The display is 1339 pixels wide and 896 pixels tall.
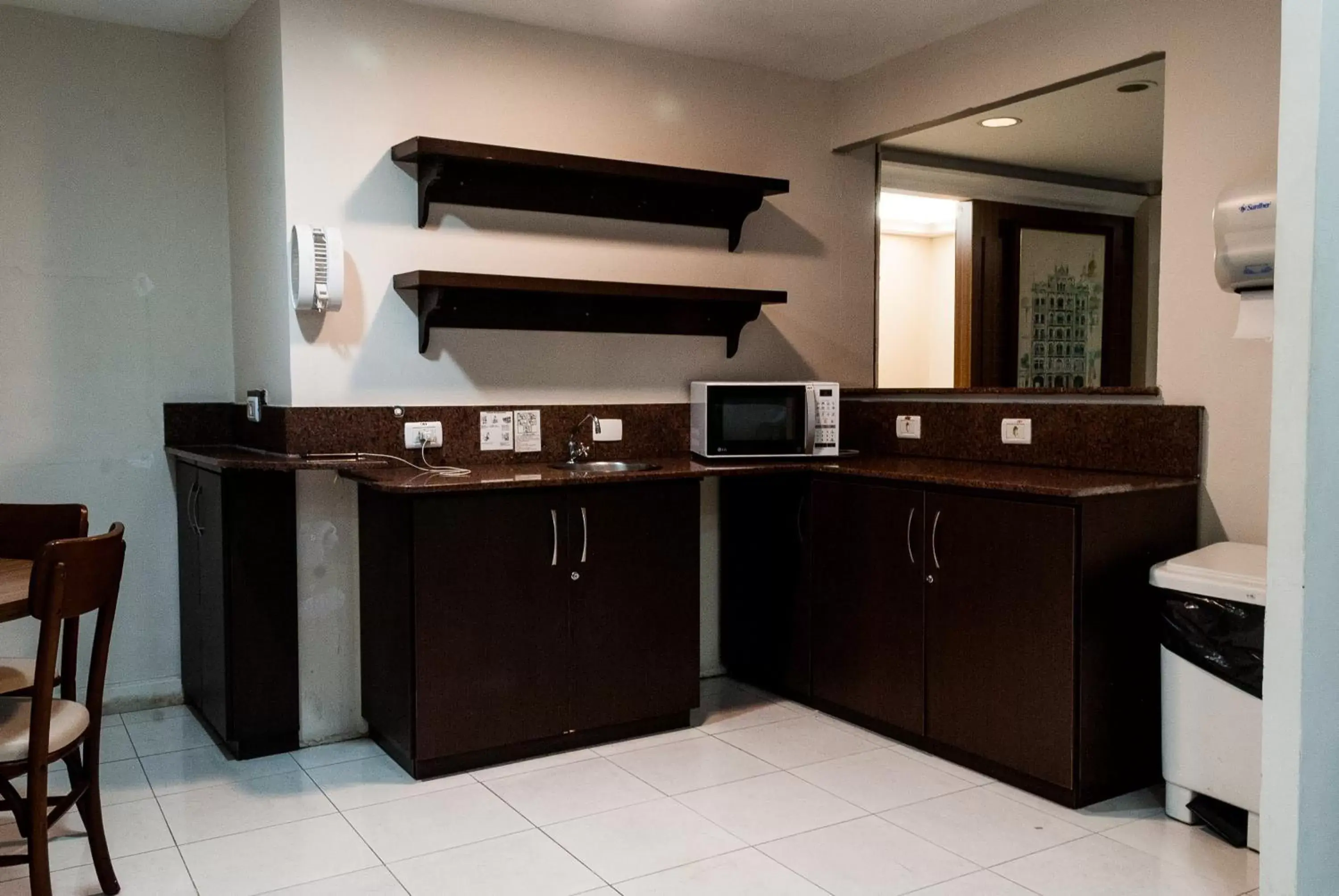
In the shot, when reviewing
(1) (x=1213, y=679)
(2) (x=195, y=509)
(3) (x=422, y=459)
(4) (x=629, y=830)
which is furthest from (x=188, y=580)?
(1) (x=1213, y=679)

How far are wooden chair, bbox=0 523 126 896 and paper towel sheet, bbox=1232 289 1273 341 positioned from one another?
2625mm

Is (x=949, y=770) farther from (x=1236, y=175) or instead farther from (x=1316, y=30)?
(x=1316, y=30)

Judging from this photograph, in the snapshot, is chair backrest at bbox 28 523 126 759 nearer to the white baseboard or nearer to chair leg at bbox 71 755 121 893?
chair leg at bbox 71 755 121 893

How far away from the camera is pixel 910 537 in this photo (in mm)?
3168

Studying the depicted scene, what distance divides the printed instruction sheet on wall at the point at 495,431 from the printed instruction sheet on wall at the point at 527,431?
26 mm

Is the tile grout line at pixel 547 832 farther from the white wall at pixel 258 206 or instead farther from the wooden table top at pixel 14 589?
the white wall at pixel 258 206

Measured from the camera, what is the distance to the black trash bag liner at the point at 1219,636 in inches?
98.2

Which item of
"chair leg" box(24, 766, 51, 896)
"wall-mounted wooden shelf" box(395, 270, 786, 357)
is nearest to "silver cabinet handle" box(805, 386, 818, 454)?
"wall-mounted wooden shelf" box(395, 270, 786, 357)

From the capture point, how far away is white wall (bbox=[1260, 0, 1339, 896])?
36.8 inches

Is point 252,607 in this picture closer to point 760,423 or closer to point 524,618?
point 524,618

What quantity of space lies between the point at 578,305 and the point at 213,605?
1.52m

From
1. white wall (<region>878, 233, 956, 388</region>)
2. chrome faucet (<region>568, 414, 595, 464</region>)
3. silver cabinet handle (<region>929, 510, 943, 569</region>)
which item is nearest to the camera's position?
silver cabinet handle (<region>929, 510, 943, 569</region>)

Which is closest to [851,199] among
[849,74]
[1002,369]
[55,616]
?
[849,74]

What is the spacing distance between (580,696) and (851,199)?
2.31 m
